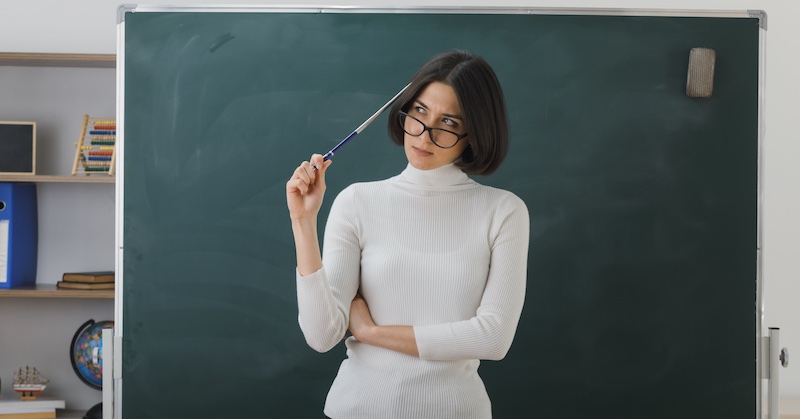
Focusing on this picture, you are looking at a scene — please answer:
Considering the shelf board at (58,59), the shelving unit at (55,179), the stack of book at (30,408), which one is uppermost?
the shelf board at (58,59)

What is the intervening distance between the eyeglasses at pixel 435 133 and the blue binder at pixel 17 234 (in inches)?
75.0

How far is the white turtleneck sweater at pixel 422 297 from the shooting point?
148 cm

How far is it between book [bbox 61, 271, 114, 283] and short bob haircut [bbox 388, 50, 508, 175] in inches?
65.7

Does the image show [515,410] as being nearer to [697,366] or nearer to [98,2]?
[697,366]

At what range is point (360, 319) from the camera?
1.52 m

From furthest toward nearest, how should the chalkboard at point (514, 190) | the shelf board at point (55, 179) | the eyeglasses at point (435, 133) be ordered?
the shelf board at point (55, 179) → the chalkboard at point (514, 190) → the eyeglasses at point (435, 133)

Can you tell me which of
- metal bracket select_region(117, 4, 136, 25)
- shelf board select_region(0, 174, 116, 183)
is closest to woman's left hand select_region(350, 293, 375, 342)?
metal bracket select_region(117, 4, 136, 25)

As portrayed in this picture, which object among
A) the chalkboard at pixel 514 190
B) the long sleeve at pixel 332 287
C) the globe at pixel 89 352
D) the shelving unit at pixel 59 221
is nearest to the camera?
the long sleeve at pixel 332 287

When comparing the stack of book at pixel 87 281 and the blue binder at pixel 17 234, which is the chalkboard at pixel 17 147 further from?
the stack of book at pixel 87 281

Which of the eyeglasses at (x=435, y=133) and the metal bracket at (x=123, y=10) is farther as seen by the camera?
the metal bracket at (x=123, y=10)

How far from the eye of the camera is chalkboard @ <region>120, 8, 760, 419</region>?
2.40 meters

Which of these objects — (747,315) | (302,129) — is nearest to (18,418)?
(302,129)

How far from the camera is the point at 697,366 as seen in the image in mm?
2402

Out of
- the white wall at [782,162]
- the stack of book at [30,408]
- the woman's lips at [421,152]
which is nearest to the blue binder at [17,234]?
the stack of book at [30,408]
